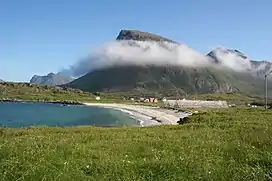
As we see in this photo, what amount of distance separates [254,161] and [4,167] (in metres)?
9.85

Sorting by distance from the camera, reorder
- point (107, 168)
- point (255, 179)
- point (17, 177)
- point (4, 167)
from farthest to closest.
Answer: point (107, 168) < point (4, 167) < point (17, 177) < point (255, 179)

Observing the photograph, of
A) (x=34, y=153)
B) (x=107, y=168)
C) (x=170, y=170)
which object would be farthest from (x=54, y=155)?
(x=170, y=170)

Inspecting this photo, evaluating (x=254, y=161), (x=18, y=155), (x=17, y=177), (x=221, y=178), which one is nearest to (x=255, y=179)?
(x=221, y=178)

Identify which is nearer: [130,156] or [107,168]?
[107,168]

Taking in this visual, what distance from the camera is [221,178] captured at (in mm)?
12938

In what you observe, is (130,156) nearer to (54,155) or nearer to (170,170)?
(54,155)

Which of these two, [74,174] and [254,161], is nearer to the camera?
[74,174]

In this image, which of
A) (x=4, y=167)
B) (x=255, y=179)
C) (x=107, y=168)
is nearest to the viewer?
(x=255, y=179)

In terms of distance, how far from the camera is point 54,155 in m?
16.4

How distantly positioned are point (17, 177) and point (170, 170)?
5.09 metres

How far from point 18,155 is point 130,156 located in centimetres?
555

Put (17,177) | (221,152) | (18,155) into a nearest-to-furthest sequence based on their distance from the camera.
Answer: (17,177) → (18,155) → (221,152)

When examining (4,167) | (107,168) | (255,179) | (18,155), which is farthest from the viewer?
(18,155)

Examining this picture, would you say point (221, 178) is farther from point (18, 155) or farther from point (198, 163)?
point (18, 155)
